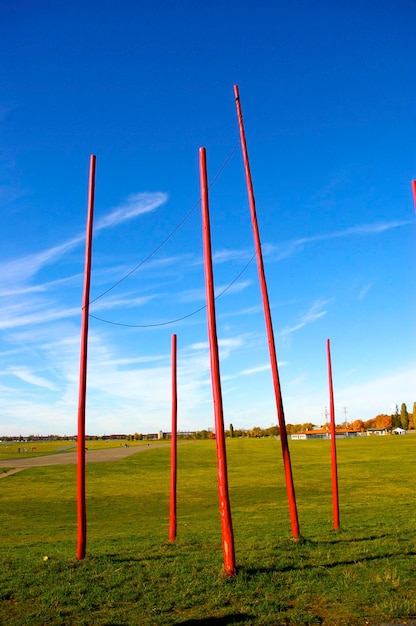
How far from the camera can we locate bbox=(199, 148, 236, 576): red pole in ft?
38.8

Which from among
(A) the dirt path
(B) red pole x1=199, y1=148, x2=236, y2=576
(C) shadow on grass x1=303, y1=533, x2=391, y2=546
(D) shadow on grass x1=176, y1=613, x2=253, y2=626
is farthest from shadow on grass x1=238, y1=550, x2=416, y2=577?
(A) the dirt path

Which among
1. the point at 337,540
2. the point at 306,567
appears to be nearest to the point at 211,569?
the point at 306,567

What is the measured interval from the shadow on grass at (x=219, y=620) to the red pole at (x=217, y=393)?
2.75m

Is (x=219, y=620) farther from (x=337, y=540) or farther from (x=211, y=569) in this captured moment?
(x=337, y=540)

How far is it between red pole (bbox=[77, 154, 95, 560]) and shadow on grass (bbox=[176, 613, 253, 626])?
6332mm

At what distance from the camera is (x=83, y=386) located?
1512 cm

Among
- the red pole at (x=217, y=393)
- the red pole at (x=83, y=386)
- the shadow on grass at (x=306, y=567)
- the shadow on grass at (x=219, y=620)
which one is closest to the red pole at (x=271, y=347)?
the shadow on grass at (x=306, y=567)

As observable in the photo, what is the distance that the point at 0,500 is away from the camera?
1650 inches

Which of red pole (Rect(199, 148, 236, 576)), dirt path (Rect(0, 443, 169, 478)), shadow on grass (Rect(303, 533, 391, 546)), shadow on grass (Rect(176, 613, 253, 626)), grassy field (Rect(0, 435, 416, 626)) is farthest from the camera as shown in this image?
dirt path (Rect(0, 443, 169, 478))

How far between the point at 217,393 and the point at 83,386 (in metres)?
4.64

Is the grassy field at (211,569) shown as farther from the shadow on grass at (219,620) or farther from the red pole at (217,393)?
the red pole at (217,393)

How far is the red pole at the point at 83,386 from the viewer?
14335 millimetres

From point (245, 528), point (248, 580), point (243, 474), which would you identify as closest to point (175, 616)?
point (248, 580)

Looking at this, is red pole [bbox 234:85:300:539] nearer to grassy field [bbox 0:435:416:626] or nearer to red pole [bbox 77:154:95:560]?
grassy field [bbox 0:435:416:626]
